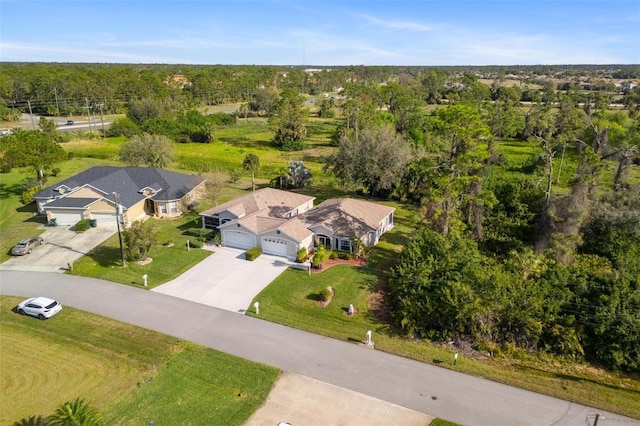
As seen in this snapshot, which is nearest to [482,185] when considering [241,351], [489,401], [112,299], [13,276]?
[489,401]

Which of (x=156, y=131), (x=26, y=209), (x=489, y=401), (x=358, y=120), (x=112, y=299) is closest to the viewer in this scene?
(x=489, y=401)

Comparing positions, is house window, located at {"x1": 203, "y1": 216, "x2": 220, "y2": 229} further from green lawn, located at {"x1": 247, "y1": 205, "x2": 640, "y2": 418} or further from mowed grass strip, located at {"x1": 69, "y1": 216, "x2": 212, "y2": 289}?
green lawn, located at {"x1": 247, "y1": 205, "x2": 640, "y2": 418}

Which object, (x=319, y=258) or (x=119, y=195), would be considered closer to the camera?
(x=319, y=258)

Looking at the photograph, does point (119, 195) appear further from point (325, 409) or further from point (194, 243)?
point (325, 409)

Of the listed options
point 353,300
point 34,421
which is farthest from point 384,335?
point 34,421

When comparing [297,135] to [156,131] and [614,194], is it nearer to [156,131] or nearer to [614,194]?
[156,131]

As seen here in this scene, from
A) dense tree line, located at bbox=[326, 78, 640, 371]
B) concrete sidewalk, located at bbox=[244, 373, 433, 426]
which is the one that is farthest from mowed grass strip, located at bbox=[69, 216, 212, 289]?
dense tree line, located at bbox=[326, 78, 640, 371]
